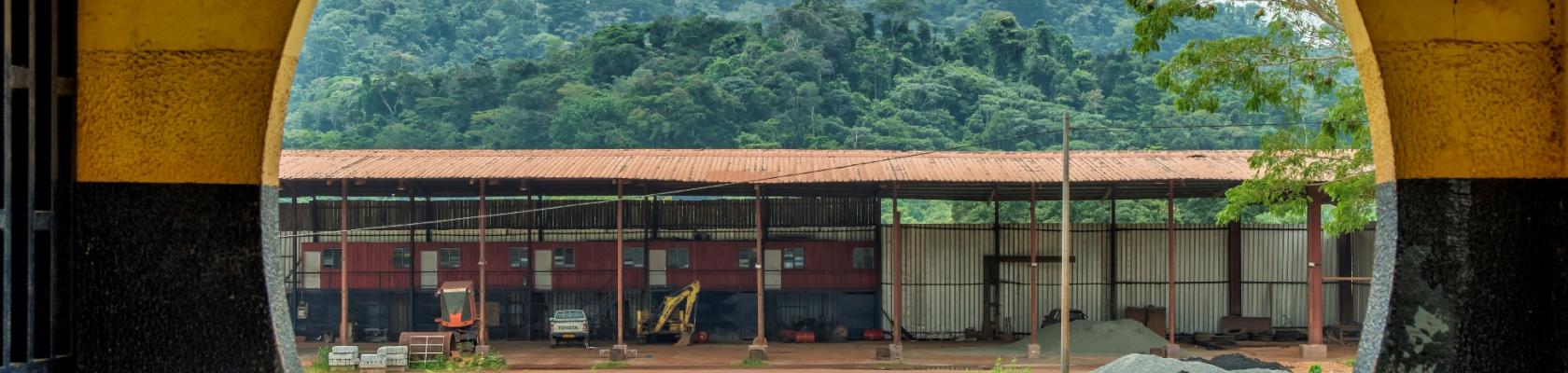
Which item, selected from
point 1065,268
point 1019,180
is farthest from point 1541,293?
point 1019,180

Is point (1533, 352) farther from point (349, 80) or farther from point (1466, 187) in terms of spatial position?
point (349, 80)

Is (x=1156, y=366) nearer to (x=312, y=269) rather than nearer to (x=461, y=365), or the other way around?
(x=461, y=365)

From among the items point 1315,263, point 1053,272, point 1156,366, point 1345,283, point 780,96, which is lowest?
point 1156,366

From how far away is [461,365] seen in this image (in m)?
23.1

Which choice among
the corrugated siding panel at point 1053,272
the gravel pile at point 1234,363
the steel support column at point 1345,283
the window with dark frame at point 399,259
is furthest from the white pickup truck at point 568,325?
the steel support column at point 1345,283

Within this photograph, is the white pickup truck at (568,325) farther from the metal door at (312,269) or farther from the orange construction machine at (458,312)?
the metal door at (312,269)

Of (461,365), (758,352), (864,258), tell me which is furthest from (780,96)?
(461,365)

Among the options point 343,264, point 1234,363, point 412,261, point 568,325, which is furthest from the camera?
point 412,261

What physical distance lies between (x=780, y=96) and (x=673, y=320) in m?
Result: 24.5

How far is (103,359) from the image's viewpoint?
14.2 ft

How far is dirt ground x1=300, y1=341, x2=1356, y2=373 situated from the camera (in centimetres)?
2317

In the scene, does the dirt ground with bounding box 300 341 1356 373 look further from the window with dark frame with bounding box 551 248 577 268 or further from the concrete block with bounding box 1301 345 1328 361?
the window with dark frame with bounding box 551 248 577 268

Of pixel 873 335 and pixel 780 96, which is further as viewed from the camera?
pixel 780 96

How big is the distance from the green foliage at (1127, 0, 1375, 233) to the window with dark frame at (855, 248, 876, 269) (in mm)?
9991
